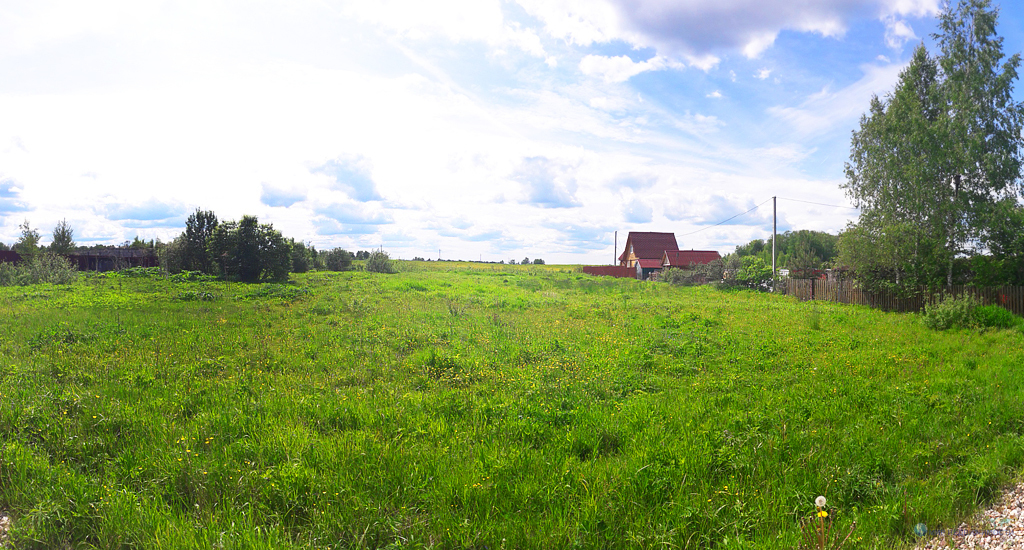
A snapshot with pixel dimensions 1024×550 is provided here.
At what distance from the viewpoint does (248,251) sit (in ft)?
113

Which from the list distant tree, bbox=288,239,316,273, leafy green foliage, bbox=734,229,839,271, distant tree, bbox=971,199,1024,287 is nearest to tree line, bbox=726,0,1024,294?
distant tree, bbox=971,199,1024,287

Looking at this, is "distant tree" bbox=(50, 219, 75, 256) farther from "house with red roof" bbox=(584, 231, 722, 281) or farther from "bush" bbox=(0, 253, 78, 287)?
"house with red roof" bbox=(584, 231, 722, 281)

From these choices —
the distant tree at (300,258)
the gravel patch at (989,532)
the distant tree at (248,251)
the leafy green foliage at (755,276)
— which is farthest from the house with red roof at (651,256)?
the gravel patch at (989,532)

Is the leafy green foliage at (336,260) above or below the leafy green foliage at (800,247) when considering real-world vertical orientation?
below

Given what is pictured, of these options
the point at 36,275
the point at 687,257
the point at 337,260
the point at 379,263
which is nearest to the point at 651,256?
the point at 687,257

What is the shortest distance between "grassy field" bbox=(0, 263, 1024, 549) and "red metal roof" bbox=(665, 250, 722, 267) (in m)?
48.2

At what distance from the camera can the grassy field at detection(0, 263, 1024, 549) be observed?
420cm

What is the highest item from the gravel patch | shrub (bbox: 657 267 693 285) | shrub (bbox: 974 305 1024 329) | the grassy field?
shrub (bbox: 657 267 693 285)

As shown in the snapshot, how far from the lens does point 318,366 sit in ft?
30.8

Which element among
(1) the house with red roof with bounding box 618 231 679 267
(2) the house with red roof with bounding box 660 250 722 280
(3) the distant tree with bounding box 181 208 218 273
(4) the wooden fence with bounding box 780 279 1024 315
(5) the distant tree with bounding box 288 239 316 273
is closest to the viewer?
(4) the wooden fence with bounding box 780 279 1024 315

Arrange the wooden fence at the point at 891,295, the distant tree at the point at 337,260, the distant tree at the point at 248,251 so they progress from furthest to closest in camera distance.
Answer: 1. the distant tree at the point at 337,260
2. the distant tree at the point at 248,251
3. the wooden fence at the point at 891,295

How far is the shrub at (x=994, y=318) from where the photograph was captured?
14.4m

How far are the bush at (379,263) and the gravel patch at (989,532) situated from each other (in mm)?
50707

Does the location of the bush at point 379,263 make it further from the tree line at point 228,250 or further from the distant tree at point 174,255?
the distant tree at point 174,255
